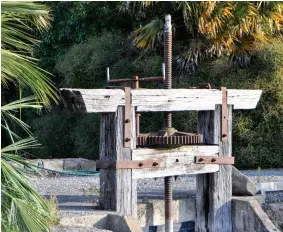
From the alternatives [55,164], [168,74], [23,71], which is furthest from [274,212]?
[55,164]

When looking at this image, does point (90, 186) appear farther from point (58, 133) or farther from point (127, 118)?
point (58, 133)

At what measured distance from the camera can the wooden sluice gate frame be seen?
7.38 metres

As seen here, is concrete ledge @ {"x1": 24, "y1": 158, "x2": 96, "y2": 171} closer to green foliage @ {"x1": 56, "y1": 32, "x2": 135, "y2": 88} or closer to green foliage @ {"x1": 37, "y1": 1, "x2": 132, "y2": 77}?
green foliage @ {"x1": 56, "y1": 32, "x2": 135, "y2": 88}

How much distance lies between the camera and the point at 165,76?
7.66 m

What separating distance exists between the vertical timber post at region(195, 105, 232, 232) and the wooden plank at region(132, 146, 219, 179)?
14 centimetres

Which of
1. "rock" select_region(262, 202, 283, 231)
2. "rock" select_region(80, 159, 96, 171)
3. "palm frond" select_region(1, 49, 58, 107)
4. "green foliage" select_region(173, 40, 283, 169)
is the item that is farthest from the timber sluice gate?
"green foliage" select_region(173, 40, 283, 169)

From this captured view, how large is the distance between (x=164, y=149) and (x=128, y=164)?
0.59m

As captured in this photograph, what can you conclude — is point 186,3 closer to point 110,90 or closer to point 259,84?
point 259,84

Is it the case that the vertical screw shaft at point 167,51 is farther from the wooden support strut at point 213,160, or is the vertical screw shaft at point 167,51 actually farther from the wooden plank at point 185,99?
the wooden support strut at point 213,160

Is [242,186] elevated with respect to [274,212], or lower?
elevated

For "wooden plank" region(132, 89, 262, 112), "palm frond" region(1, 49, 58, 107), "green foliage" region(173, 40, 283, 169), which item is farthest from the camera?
"green foliage" region(173, 40, 283, 169)

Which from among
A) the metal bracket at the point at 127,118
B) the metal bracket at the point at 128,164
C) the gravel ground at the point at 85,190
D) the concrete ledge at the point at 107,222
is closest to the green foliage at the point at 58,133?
the gravel ground at the point at 85,190

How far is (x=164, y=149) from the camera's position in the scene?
7875mm

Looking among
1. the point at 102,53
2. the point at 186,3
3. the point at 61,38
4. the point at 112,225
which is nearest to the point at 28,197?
the point at 112,225
